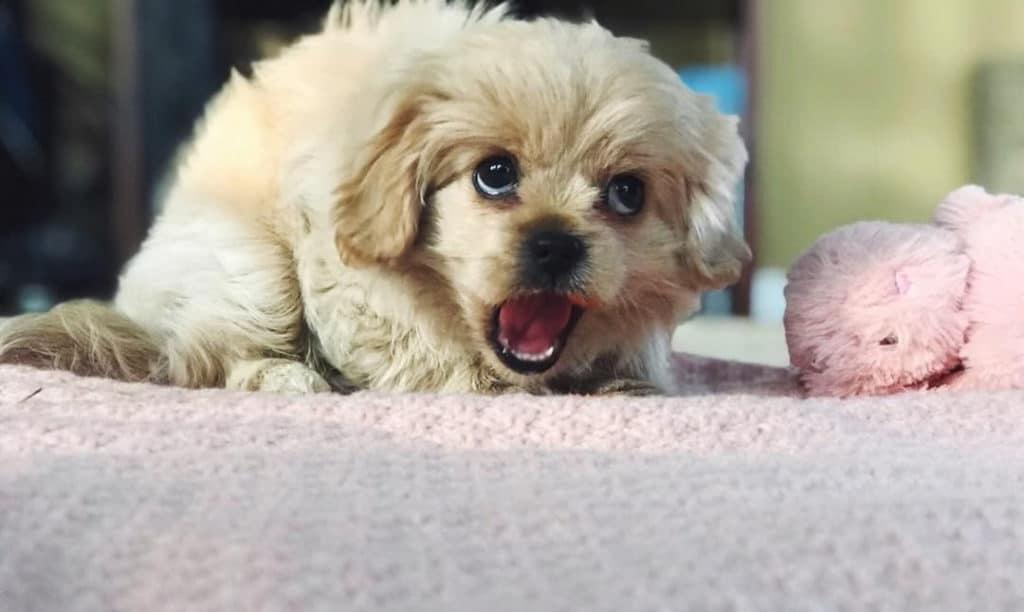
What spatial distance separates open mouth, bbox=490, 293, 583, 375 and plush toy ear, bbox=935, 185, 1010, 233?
1.69 ft

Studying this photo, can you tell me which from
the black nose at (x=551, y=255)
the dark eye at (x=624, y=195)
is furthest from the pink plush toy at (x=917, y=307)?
the black nose at (x=551, y=255)

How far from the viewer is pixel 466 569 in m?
0.64

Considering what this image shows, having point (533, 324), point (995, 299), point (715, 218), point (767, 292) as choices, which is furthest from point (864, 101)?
point (533, 324)

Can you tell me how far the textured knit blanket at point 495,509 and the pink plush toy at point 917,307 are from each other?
0.32 meters

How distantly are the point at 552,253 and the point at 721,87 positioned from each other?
2564 millimetres

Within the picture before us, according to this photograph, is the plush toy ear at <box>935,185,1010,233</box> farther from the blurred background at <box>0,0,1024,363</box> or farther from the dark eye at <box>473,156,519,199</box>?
the blurred background at <box>0,0,1024,363</box>

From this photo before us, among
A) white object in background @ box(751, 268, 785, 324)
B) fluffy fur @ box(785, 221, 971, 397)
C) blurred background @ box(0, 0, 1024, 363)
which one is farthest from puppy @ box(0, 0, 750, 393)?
white object in background @ box(751, 268, 785, 324)

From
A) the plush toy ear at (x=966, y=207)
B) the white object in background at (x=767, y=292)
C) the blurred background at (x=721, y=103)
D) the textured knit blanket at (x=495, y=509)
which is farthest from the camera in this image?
the white object in background at (x=767, y=292)

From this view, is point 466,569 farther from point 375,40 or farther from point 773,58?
point 773,58

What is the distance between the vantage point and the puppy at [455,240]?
122 cm

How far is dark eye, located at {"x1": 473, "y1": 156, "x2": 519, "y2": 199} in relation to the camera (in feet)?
4.08

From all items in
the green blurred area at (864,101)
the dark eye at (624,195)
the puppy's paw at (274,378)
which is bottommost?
the green blurred area at (864,101)

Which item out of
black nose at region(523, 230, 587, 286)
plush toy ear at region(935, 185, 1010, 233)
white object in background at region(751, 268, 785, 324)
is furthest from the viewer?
white object in background at region(751, 268, 785, 324)

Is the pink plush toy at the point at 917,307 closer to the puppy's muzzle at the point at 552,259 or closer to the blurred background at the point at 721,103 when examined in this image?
the puppy's muzzle at the point at 552,259
